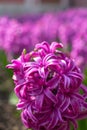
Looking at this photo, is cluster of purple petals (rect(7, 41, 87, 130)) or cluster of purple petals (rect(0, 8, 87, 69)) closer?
cluster of purple petals (rect(7, 41, 87, 130))

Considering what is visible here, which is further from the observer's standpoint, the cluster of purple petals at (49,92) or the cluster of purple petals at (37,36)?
the cluster of purple petals at (37,36)

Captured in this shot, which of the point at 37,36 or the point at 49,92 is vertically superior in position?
the point at 49,92

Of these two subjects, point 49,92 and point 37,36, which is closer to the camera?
point 49,92

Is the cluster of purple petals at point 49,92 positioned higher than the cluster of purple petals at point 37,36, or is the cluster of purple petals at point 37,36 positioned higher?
the cluster of purple petals at point 49,92

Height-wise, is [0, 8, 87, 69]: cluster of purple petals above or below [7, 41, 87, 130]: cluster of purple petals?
below

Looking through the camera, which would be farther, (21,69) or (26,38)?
(26,38)

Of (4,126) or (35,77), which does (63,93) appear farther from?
(4,126)

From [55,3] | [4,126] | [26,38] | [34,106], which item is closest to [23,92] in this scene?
[34,106]

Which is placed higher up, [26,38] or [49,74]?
[49,74]
